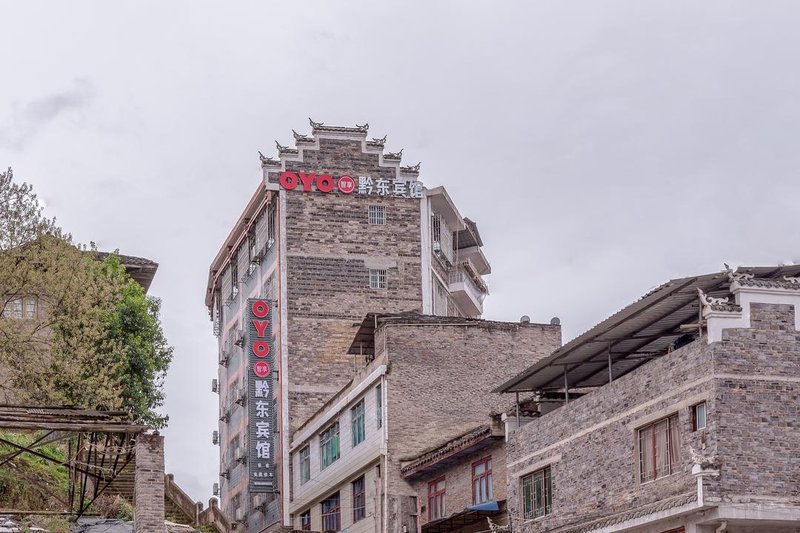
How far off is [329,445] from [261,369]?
17.3ft

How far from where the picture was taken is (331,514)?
50688 millimetres

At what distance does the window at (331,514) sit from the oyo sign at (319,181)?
13775 mm

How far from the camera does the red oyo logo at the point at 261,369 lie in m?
55.2

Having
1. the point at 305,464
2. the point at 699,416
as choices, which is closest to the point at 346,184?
the point at 305,464

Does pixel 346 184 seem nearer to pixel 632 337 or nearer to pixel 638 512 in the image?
pixel 632 337

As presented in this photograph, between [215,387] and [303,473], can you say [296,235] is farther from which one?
[215,387]

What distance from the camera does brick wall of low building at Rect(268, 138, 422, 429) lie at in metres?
56.8

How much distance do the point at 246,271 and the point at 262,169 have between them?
777cm

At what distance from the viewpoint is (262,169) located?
59125 millimetres

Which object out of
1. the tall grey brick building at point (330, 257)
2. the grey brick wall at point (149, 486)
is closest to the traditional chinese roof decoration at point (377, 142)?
the tall grey brick building at point (330, 257)

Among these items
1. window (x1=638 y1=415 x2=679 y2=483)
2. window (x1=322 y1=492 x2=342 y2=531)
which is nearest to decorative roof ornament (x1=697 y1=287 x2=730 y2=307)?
window (x1=638 y1=415 x2=679 y2=483)

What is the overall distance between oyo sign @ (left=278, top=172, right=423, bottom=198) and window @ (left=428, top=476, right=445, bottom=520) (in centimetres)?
1842

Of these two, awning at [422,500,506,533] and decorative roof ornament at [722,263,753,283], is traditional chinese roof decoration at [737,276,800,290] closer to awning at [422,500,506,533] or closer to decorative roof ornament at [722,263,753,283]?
decorative roof ornament at [722,263,753,283]

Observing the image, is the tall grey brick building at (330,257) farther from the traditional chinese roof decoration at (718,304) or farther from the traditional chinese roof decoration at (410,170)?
the traditional chinese roof decoration at (718,304)
